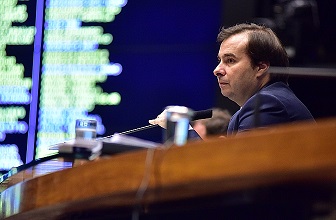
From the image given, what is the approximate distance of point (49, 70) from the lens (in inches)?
207

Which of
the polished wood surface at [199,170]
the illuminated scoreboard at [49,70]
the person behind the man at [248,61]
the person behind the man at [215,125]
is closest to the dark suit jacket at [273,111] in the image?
the person behind the man at [248,61]

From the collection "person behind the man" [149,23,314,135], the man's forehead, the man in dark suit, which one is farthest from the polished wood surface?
the man's forehead

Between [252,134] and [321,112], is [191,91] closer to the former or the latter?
[321,112]

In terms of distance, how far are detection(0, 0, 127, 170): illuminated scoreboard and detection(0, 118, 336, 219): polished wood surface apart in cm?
317

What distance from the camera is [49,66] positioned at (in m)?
5.26

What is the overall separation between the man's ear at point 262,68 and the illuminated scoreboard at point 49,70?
175cm

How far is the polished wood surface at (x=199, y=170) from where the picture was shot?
1388 millimetres

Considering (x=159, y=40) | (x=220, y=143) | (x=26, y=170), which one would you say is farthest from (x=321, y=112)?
(x=220, y=143)

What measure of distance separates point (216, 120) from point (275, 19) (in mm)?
674

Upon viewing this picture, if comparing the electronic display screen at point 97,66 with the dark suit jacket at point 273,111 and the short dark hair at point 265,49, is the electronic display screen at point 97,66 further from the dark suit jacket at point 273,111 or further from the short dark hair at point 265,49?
the dark suit jacket at point 273,111

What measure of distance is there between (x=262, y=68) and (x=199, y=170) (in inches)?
77.3

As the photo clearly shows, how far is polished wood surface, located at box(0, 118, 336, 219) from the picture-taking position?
1.39 meters

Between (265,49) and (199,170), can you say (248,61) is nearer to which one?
(265,49)

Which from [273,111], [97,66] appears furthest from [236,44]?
[97,66]
